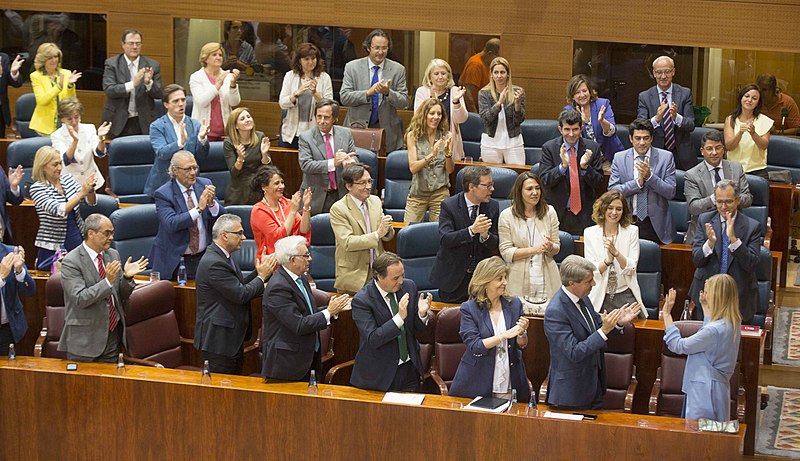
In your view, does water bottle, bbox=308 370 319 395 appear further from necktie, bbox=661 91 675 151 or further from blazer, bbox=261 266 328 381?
necktie, bbox=661 91 675 151

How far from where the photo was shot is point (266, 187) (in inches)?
273

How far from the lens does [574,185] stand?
296 inches

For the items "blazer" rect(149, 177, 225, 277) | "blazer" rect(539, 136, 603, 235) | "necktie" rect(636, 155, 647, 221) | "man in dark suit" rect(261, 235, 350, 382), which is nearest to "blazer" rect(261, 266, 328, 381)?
"man in dark suit" rect(261, 235, 350, 382)

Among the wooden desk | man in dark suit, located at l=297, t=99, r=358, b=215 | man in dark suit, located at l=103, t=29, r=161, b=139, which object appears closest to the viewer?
the wooden desk

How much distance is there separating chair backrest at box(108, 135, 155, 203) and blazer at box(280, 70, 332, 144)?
39.7 inches

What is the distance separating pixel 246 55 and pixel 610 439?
19.8 feet

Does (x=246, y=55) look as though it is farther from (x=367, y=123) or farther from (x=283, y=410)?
(x=283, y=410)

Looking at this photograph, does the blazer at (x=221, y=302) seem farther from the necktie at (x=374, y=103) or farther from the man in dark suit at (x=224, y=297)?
the necktie at (x=374, y=103)

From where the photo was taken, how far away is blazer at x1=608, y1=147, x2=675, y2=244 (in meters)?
7.45

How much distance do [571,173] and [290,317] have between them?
2462 mm

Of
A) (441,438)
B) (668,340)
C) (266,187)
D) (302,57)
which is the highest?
(302,57)

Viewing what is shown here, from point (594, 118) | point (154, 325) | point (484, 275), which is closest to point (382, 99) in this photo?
point (594, 118)

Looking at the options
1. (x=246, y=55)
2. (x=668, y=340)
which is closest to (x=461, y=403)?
(x=668, y=340)

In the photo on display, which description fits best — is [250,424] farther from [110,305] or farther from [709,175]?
[709,175]
